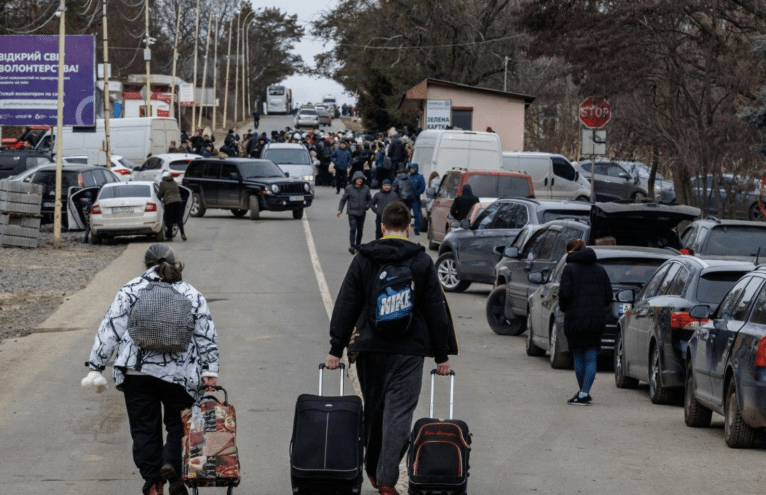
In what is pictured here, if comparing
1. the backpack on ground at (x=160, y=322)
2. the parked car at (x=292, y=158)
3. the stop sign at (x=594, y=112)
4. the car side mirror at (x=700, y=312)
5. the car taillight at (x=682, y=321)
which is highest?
the stop sign at (x=594, y=112)

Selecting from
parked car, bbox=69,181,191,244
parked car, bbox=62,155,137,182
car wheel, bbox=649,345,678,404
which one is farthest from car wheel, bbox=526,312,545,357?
parked car, bbox=62,155,137,182

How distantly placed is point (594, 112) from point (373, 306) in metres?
22.3

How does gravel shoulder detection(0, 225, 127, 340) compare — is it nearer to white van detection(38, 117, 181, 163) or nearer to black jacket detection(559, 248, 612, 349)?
black jacket detection(559, 248, 612, 349)

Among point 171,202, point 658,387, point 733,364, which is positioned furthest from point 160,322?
point 171,202

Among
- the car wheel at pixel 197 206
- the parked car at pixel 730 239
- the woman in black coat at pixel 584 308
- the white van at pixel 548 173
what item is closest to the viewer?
the woman in black coat at pixel 584 308

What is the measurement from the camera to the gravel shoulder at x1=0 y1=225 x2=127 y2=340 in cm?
2066

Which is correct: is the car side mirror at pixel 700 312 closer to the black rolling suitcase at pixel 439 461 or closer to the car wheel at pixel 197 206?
the black rolling suitcase at pixel 439 461

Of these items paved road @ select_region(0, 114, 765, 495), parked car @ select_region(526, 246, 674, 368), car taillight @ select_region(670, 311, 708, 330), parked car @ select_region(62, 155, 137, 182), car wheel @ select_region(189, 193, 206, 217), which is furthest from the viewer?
parked car @ select_region(62, 155, 137, 182)

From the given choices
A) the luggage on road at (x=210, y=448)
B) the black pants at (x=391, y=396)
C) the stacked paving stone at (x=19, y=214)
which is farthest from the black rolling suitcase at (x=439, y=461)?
the stacked paving stone at (x=19, y=214)

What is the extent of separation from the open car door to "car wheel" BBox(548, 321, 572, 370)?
19582mm

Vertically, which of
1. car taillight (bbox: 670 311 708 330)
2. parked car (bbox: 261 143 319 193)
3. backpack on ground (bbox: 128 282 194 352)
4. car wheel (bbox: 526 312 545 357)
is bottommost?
car wheel (bbox: 526 312 545 357)

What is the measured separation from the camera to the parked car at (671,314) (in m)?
12.7

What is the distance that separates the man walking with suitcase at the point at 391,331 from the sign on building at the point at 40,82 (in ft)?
90.0

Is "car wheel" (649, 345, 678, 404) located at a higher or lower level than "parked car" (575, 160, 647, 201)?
lower
